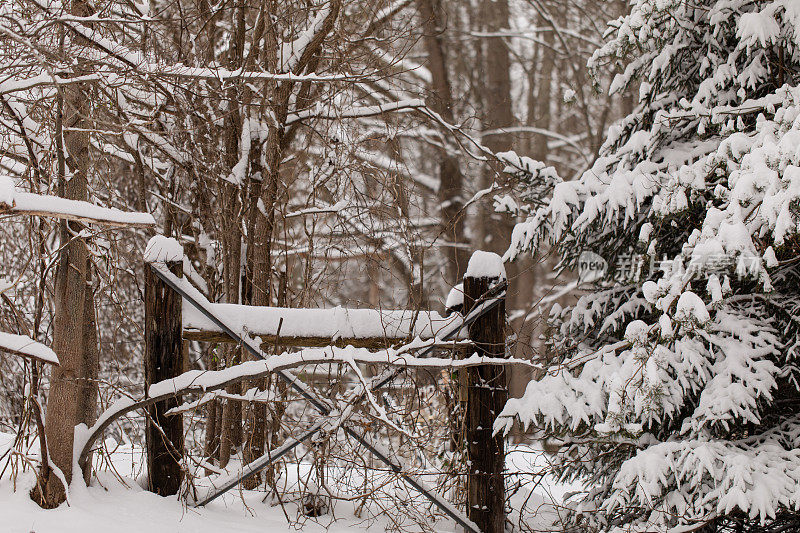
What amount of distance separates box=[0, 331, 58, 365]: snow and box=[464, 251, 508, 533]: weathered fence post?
1.99m

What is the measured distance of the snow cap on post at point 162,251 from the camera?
3668mm

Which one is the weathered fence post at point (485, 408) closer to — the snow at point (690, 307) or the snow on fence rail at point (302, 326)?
the snow on fence rail at point (302, 326)

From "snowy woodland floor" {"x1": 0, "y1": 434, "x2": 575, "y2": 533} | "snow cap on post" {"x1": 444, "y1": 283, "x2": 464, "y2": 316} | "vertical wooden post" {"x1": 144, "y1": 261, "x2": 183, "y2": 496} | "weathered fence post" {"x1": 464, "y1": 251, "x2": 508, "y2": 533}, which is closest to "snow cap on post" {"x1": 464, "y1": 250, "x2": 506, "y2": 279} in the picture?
"weathered fence post" {"x1": 464, "y1": 251, "x2": 508, "y2": 533}

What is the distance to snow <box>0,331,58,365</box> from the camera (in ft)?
9.54

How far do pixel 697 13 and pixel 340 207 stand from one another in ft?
9.30

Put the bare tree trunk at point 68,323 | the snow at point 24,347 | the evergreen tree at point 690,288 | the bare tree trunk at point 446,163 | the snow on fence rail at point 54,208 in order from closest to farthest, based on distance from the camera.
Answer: the snow on fence rail at point 54,208, the snow at point 24,347, the evergreen tree at point 690,288, the bare tree trunk at point 68,323, the bare tree trunk at point 446,163

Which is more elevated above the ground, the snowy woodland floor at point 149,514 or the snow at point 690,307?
the snow at point 690,307

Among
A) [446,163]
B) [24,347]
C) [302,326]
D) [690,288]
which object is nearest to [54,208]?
[24,347]

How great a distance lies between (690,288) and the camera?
363cm

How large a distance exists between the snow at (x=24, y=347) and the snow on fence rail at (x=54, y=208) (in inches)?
21.2

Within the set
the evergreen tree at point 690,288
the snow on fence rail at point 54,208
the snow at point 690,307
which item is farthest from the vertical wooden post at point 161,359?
the snow at point 690,307

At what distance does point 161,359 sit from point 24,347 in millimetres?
807

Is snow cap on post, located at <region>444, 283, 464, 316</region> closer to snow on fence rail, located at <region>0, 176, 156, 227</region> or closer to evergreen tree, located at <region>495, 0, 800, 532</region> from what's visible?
evergreen tree, located at <region>495, 0, 800, 532</region>

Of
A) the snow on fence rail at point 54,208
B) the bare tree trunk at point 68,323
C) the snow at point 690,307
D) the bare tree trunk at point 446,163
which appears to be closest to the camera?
the snow on fence rail at point 54,208
